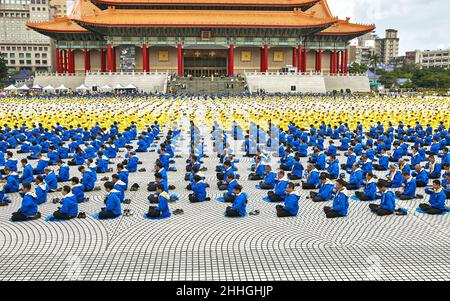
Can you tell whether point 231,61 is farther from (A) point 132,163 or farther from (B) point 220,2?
(A) point 132,163

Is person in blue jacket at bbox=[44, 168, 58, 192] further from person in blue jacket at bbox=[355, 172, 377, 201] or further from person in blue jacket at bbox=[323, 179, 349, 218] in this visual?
person in blue jacket at bbox=[355, 172, 377, 201]

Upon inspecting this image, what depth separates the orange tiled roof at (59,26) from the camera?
5864cm

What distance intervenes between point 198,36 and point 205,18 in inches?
100

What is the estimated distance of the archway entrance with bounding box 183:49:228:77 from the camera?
213 feet

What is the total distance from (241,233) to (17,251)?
418 centimetres

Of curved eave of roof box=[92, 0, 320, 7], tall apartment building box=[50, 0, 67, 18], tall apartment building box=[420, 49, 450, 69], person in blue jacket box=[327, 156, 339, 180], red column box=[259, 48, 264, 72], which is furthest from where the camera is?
tall apartment building box=[50, 0, 67, 18]

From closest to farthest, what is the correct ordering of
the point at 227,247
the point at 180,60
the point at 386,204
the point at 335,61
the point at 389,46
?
the point at 227,247 → the point at 386,204 → the point at 180,60 → the point at 335,61 → the point at 389,46

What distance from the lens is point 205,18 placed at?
195 ft

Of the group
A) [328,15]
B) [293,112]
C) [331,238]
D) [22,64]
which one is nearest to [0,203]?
[331,238]

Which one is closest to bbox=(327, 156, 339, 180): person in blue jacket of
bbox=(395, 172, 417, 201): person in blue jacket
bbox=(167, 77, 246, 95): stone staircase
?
bbox=(395, 172, 417, 201): person in blue jacket

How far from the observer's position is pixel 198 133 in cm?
2264

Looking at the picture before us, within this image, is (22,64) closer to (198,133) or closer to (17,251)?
(198,133)

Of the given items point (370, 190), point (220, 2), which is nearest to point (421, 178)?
point (370, 190)

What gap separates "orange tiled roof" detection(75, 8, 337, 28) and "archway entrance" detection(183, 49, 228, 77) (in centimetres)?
618
